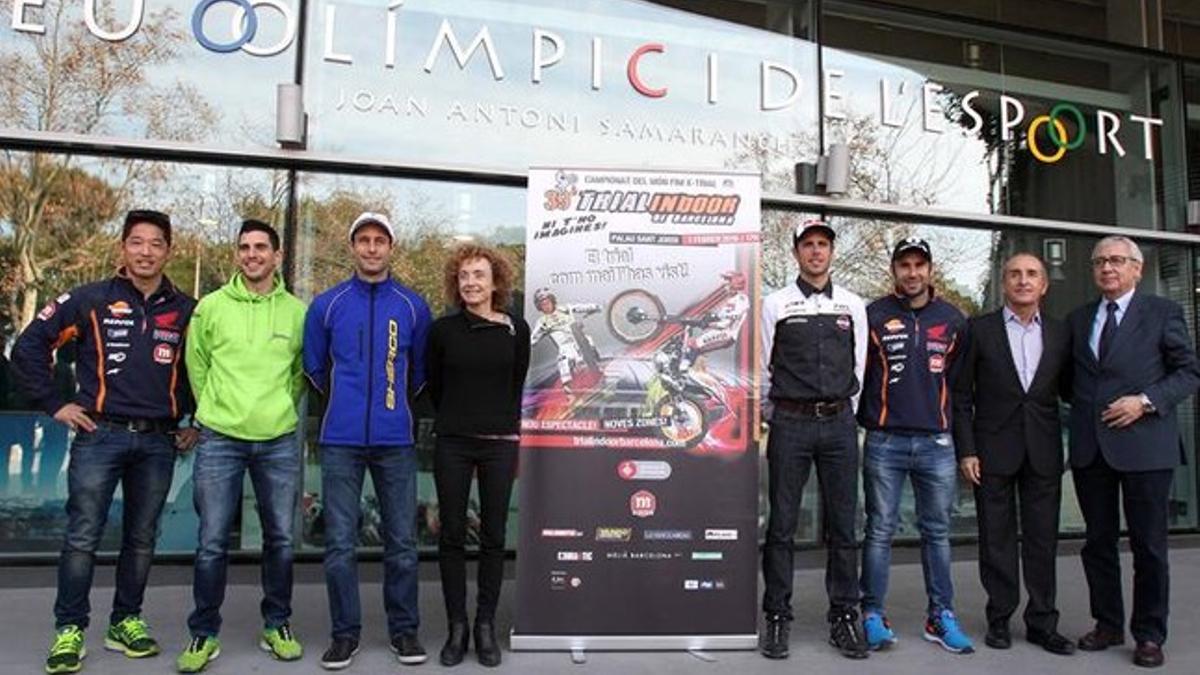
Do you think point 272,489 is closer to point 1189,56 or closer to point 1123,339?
point 1123,339

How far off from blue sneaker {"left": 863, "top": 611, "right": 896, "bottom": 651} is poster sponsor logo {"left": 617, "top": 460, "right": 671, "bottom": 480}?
1196mm

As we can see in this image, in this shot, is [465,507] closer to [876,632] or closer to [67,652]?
[67,652]

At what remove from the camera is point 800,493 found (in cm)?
415

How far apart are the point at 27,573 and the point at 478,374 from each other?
3.32 metres

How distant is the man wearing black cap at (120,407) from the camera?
3777mm

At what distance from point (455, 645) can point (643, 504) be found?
1.01 m

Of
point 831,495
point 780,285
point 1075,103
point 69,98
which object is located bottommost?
point 831,495

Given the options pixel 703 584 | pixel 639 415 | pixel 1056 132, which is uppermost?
pixel 1056 132

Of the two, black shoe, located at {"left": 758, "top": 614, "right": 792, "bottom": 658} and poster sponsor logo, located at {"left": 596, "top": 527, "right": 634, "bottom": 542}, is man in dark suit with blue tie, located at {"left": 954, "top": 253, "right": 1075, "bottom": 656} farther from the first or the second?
poster sponsor logo, located at {"left": 596, "top": 527, "right": 634, "bottom": 542}

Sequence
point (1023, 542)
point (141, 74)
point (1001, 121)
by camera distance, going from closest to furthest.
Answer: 1. point (1023, 542)
2. point (141, 74)
3. point (1001, 121)

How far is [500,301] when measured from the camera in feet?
13.3

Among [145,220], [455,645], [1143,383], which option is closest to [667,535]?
[455,645]

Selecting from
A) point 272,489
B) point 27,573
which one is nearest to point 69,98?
point 27,573

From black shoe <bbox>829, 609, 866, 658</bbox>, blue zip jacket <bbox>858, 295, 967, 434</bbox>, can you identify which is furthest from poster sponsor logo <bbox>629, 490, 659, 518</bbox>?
blue zip jacket <bbox>858, 295, 967, 434</bbox>
